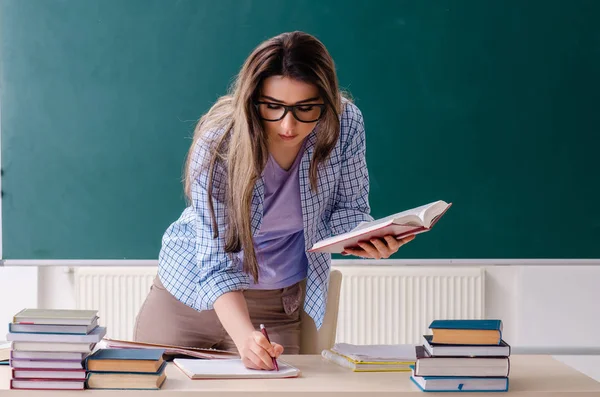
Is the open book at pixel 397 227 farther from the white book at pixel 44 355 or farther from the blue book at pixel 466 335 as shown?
the white book at pixel 44 355

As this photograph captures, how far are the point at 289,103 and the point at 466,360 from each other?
0.70 metres

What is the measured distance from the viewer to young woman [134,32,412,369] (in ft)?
5.95

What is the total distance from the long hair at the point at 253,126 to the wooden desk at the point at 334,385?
39cm

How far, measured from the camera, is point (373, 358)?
→ 1.76 meters

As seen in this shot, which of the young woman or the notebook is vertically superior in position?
the young woman

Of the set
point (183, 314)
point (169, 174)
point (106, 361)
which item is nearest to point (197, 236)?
point (183, 314)

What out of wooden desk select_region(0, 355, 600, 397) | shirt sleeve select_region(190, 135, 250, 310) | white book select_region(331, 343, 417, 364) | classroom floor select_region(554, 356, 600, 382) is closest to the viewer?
wooden desk select_region(0, 355, 600, 397)

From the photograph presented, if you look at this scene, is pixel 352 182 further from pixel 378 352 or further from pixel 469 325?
pixel 469 325

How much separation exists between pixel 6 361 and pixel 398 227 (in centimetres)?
97

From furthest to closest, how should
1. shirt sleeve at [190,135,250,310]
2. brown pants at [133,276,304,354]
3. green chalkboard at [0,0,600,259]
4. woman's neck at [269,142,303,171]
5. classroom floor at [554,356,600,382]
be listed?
classroom floor at [554,356,600,382] < green chalkboard at [0,0,600,259] < brown pants at [133,276,304,354] < woman's neck at [269,142,303,171] < shirt sleeve at [190,135,250,310]

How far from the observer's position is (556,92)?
11.1 feet

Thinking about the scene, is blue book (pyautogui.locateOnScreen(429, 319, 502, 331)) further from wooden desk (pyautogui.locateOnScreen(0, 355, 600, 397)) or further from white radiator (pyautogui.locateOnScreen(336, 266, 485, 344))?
white radiator (pyautogui.locateOnScreen(336, 266, 485, 344))

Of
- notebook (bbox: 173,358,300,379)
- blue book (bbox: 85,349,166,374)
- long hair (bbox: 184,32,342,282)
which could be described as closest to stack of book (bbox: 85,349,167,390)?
blue book (bbox: 85,349,166,374)

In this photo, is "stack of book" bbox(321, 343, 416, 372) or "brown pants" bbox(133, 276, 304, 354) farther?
"brown pants" bbox(133, 276, 304, 354)
